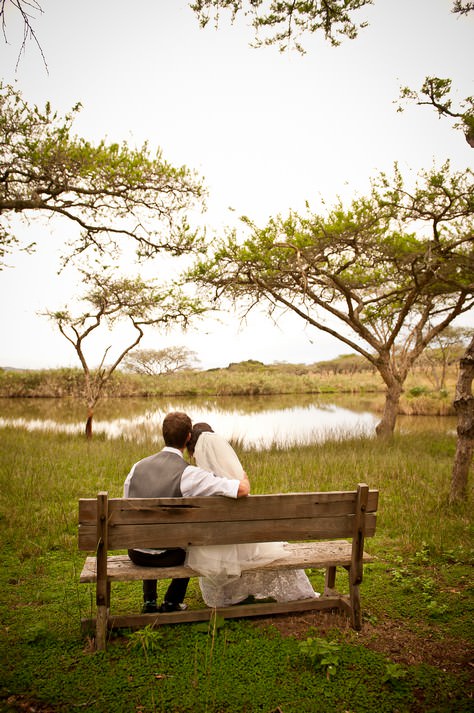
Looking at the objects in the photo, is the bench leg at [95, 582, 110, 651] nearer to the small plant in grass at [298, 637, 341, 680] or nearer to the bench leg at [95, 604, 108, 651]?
the bench leg at [95, 604, 108, 651]

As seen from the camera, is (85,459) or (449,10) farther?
(85,459)

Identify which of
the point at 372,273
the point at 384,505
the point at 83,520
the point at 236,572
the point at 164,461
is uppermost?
the point at 372,273

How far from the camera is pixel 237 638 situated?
3.27 m

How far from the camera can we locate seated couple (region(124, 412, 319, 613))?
10.7 ft

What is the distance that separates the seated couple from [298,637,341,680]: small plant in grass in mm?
564

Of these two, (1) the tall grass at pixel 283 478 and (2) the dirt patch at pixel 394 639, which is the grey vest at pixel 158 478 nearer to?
(2) the dirt patch at pixel 394 639

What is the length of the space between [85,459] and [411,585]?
7.58m

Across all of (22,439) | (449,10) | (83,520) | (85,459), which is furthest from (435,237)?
(22,439)

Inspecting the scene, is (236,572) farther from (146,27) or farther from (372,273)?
(372,273)

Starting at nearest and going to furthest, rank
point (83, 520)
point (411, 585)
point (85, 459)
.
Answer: point (83, 520), point (411, 585), point (85, 459)

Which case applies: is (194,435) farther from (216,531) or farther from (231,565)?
(231,565)

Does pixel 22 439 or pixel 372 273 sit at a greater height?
pixel 372 273

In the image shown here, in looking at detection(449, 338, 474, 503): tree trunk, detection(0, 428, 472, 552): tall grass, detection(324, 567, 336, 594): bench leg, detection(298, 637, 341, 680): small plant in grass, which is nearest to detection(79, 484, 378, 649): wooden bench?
detection(324, 567, 336, 594): bench leg

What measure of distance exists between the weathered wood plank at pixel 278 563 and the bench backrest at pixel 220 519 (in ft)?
0.90
